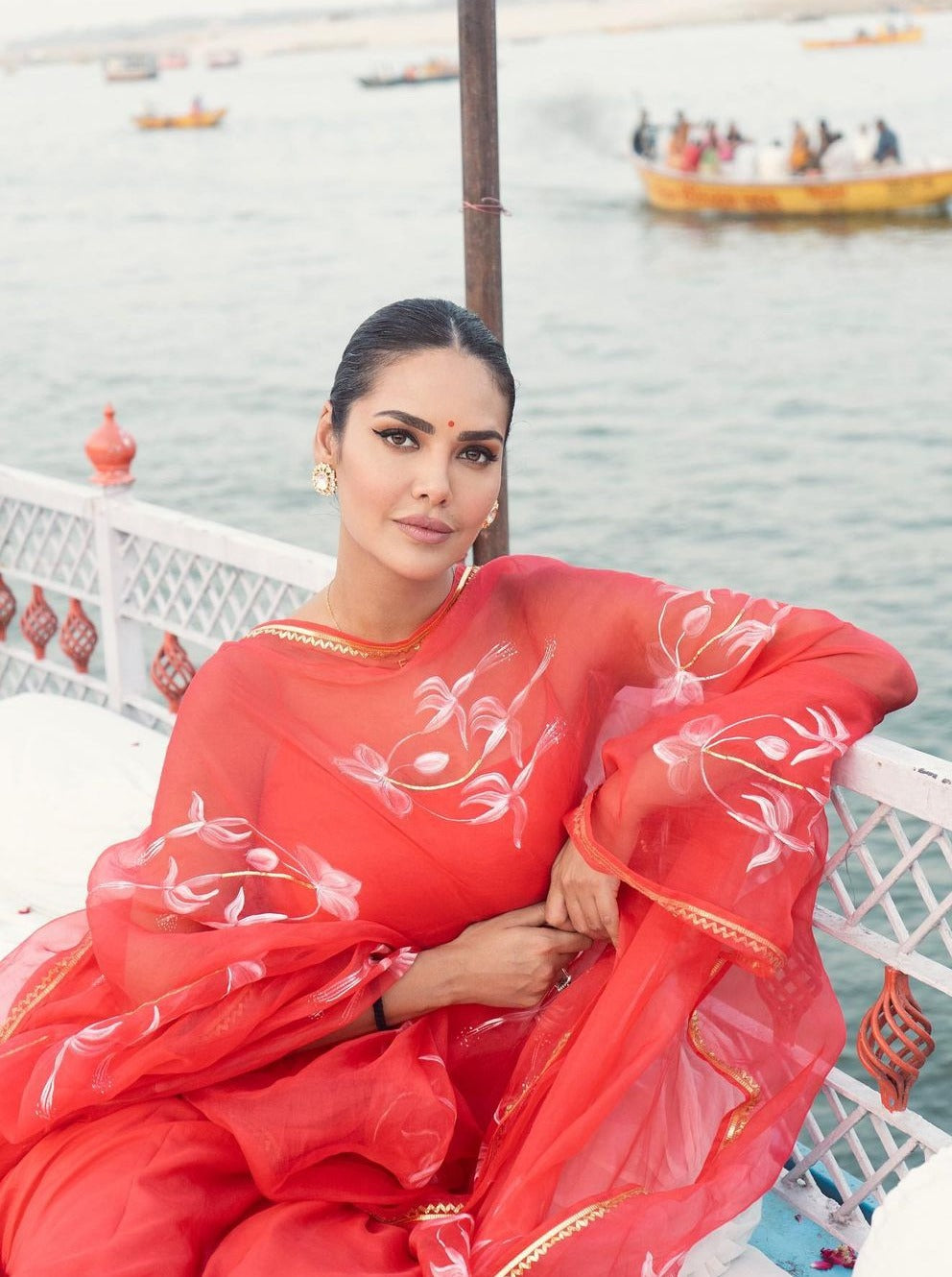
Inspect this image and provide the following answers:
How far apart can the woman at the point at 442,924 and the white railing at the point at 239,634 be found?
0.50ft

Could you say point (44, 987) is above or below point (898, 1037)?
above

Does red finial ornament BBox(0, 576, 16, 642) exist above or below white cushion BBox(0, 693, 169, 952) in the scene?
below

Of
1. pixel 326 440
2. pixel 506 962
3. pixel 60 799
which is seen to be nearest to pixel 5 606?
pixel 60 799

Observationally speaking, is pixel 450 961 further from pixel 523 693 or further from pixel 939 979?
pixel 939 979

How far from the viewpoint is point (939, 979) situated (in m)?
1.93

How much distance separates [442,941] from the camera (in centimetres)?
190

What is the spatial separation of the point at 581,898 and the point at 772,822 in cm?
24

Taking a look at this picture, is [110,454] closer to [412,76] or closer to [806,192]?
[806,192]

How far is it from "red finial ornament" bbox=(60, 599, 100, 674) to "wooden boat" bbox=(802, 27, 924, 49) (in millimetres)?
82644

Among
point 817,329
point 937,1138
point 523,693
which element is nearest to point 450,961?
point 523,693

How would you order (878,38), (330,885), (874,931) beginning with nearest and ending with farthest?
(330,885)
(874,931)
(878,38)

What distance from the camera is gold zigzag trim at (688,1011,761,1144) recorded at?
1731mm

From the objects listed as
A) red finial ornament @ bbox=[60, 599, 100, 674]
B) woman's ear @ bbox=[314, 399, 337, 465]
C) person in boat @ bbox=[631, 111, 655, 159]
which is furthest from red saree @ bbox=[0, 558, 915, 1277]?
person in boat @ bbox=[631, 111, 655, 159]

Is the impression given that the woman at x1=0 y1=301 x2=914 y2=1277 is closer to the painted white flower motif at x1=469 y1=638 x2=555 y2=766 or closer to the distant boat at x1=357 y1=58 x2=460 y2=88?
the painted white flower motif at x1=469 y1=638 x2=555 y2=766
